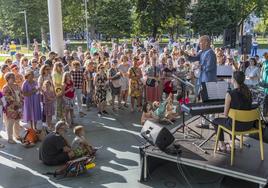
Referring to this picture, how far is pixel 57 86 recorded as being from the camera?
8.64 meters

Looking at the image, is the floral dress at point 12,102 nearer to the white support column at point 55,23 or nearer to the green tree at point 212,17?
the white support column at point 55,23

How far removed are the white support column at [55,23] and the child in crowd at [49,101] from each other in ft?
19.1

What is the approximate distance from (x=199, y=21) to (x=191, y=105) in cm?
3395

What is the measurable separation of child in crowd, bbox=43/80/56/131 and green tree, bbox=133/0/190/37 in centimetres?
3144

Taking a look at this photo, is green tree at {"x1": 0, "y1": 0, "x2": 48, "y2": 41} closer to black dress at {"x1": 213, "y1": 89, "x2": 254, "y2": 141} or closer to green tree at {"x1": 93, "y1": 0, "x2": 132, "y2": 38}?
green tree at {"x1": 93, "y1": 0, "x2": 132, "y2": 38}

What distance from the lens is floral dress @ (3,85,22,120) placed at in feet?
24.1

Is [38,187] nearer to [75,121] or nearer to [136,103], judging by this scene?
[75,121]

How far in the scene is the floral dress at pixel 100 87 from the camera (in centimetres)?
975

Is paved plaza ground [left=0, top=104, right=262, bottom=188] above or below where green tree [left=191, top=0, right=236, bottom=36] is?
below

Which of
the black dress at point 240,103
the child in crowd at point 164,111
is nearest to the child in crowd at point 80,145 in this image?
the black dress at point 240,103

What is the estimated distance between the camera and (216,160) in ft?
17.8

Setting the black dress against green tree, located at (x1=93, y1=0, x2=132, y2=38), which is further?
green tree, located at (x1=93, y1=0, x2=132, y2=38)

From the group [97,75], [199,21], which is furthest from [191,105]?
[199,21]

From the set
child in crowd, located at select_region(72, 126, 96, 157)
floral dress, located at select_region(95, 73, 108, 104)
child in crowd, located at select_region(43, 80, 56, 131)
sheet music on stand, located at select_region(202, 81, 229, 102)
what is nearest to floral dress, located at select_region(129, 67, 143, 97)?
floral dress, located at select_region(95, 73, 108, 104)
